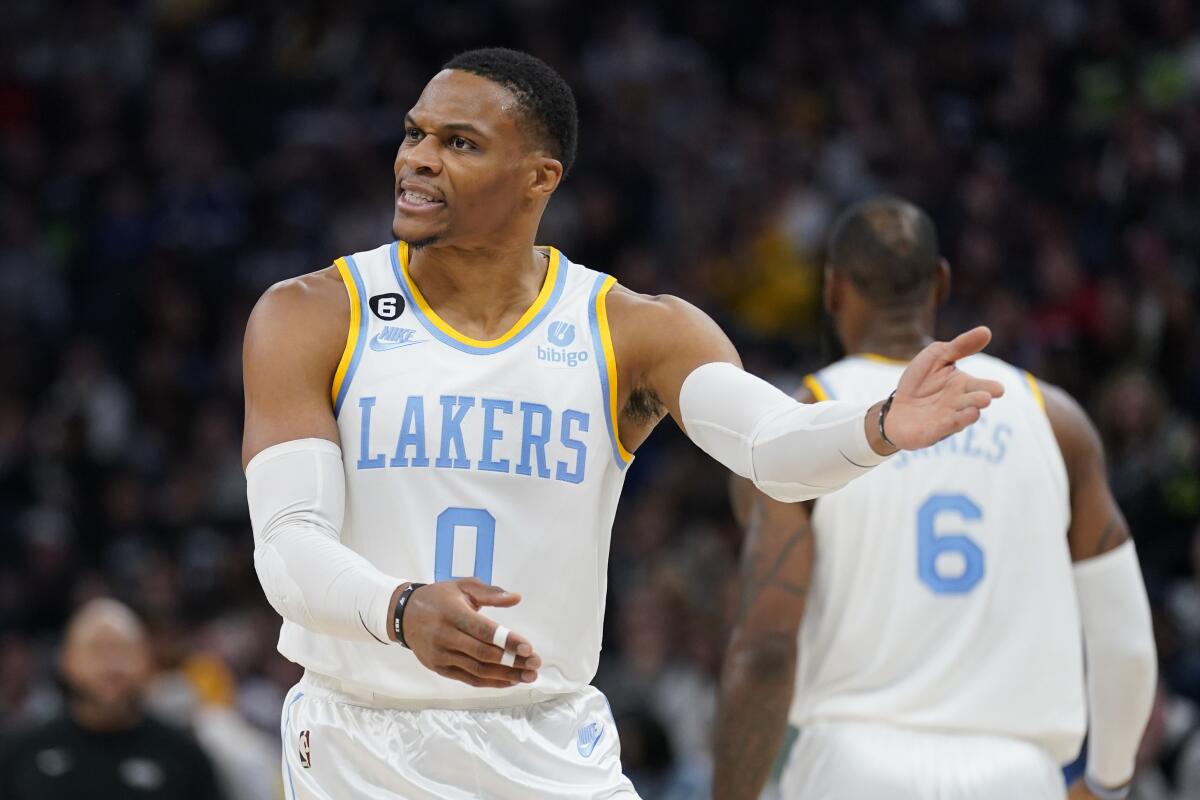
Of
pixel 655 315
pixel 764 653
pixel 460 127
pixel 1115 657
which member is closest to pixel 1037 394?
pixel 1115 657

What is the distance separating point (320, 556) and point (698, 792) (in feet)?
18.5

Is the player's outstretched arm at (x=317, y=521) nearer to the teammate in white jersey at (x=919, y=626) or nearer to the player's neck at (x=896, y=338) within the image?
the teammate in white jersey at (x=919, y=626)

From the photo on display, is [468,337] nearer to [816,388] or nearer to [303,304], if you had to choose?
[303,304]

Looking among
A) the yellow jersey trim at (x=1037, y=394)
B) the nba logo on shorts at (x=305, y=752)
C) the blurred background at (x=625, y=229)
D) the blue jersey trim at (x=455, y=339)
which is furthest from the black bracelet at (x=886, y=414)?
the blurred background at (x=625, y=229)

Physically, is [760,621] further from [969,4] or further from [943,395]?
[969,4]

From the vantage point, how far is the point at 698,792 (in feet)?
29.7

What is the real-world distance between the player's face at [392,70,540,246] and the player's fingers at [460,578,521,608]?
1040 millimetres

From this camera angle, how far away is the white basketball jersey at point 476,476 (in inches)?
161

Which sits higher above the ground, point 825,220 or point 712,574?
point 825,220

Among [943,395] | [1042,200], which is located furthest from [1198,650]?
[943,395]

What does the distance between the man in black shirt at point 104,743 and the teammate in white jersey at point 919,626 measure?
140 inches

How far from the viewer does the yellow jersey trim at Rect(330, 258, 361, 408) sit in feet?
13.7

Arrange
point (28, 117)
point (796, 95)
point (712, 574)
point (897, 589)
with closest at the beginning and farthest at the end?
point (897, 589) → point (712, 574) → point (796, 95) → point (28, 117)

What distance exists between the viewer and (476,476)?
4117 millimetres
